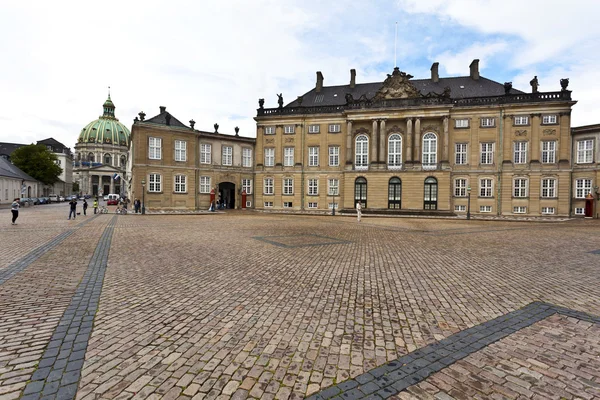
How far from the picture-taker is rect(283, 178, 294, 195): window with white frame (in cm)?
4188

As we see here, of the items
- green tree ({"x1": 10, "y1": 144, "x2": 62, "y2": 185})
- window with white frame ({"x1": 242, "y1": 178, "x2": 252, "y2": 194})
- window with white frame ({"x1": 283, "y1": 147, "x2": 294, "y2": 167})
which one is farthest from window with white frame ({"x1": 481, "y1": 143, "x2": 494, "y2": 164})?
green tree ({"x1": 10, "y1": 144, "x2": 62, "y2": 185})

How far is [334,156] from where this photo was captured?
4081cm

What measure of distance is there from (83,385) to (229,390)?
150 centimetres

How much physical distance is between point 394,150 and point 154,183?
3003cm

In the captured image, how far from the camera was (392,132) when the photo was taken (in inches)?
1513

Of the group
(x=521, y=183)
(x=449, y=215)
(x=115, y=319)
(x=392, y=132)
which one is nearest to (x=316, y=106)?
(x=392, y=132)

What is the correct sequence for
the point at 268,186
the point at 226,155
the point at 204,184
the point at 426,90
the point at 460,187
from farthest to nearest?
the point at 268,186 < the point at 226,155 < the point at 426,90 < the point at 204,184 < the point at 460,187

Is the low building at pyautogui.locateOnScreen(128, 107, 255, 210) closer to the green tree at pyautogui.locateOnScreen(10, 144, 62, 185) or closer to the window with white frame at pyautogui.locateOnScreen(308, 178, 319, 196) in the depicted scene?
the window with white frame at pyautogui.locateOnScreen(308, 178, 319, 196)

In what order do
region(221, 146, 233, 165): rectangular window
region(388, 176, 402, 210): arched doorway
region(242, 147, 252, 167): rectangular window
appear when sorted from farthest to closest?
1. region(242, 147, 252, 167): rectangular window
2. region(221, 146, 233, 165): rectangular window
3. region(388, 176, 402, 210): arched doorway

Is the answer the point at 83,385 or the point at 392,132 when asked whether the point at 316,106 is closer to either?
the point at 392,132

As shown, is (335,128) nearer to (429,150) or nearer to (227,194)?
(429,150)

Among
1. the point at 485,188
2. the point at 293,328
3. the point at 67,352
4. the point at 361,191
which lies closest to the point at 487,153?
the point at 485,188

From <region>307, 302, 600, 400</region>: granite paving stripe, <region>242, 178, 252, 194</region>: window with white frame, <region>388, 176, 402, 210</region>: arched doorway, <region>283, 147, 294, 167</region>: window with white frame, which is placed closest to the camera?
<region>307, 302, 600, 400</region>: granite paving stripe

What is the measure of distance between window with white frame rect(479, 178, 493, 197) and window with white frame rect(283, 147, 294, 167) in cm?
2349
